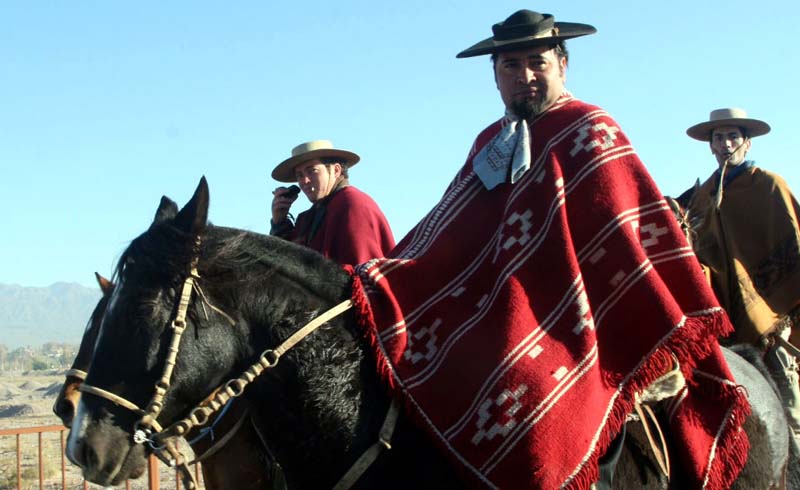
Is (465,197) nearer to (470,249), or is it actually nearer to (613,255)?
(470,249)

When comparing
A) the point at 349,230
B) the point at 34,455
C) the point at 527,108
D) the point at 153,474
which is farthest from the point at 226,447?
the point at 34,455

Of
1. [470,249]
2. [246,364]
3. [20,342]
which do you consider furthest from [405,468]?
[20,342]

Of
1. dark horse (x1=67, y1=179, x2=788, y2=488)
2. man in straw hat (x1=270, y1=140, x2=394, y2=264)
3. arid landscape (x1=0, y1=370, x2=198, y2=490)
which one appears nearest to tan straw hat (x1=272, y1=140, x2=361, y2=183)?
man in straw hat (x1=270, y1=140, x2=394, y2=264)

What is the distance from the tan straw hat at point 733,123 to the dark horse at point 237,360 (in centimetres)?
510

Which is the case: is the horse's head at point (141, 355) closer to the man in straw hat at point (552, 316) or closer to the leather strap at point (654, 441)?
the man in straw hat at point (552, 316)

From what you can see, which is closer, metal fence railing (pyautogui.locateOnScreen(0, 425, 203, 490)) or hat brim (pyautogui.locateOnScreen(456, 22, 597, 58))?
hat brim (pyautogui.locateOnScreen(456, 22, 597, 58))

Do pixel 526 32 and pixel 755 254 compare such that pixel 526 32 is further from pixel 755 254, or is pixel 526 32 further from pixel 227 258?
pixel 755 254

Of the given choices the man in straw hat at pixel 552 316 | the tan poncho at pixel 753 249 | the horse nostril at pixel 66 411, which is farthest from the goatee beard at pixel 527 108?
the tan poncho at pixel 753 249

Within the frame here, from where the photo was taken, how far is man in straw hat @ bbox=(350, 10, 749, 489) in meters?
3.31

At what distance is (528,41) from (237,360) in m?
2.09

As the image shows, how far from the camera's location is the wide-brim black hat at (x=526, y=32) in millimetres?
4195

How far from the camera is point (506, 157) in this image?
→ 3.95m

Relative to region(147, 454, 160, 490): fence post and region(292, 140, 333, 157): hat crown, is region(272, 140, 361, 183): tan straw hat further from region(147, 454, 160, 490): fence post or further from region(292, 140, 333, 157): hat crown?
region(147, 454, 160, 490): fence post

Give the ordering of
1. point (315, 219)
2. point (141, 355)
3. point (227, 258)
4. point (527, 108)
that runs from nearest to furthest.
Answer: point (141, 355) < point (227, 258) < point (527, 108) < point (315, 219)
